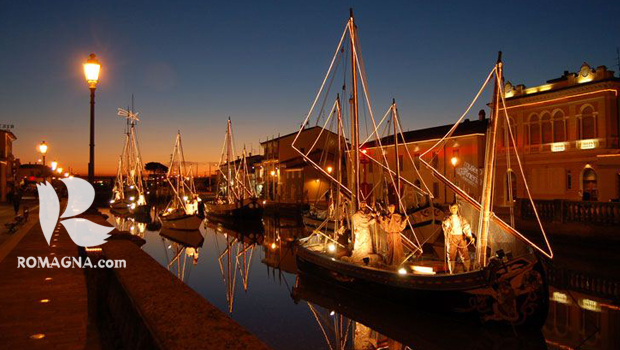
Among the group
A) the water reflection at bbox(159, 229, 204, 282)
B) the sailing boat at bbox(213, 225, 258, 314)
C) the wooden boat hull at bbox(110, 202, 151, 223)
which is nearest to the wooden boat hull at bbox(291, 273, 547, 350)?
the sailing boat at bbox(213, 225, 258, 314)

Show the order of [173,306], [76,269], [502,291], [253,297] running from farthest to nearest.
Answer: [253,297], [502,291], [76,269], [173,306]

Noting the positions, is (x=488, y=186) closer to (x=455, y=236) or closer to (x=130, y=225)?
(x=455, y=236)

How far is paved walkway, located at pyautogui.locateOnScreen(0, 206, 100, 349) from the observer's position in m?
6.64

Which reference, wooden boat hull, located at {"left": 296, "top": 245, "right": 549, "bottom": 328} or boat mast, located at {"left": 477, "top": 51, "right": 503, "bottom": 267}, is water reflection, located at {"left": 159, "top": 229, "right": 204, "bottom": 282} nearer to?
wooden boat hull, located at {"left": 296, "top": 245, "right": 549, "bottom": 328}

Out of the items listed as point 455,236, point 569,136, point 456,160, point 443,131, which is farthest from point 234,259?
point 443,131

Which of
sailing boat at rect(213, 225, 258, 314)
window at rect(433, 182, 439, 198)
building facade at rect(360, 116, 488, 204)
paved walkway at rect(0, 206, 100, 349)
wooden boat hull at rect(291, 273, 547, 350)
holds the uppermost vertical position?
building facade at rect(360, 116, 488, 204)

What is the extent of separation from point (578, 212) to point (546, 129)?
11.3 m

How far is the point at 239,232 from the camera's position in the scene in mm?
39219

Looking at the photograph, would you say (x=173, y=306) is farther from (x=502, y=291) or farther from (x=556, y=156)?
(x=556, y=156)

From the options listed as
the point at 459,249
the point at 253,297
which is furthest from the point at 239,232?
the point at 459,249

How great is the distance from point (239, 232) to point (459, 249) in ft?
90.0

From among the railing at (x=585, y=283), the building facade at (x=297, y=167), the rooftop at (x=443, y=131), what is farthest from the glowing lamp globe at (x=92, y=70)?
the building facade at (x=297, y=167)

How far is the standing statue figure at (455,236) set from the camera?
1379 centimetres

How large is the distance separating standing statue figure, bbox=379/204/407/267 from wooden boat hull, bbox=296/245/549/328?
662 millimetres
